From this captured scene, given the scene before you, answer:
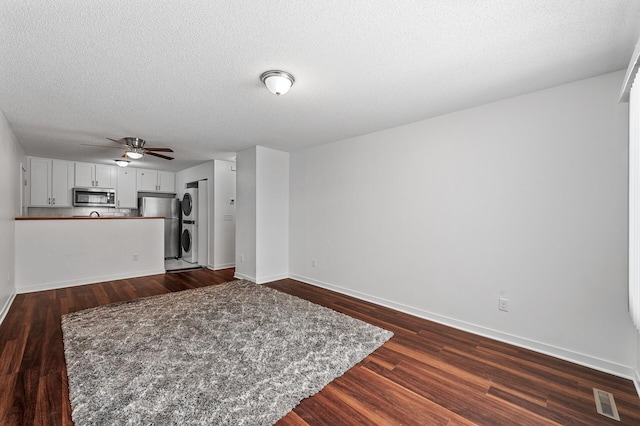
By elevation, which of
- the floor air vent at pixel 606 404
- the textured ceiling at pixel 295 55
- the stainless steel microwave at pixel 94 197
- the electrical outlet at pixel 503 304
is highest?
the textured ceiling at pixel 295 55

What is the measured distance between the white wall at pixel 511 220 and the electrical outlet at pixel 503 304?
0.04m

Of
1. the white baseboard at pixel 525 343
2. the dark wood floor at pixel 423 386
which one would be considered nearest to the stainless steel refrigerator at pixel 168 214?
the dark wood floor at pixel 423 386

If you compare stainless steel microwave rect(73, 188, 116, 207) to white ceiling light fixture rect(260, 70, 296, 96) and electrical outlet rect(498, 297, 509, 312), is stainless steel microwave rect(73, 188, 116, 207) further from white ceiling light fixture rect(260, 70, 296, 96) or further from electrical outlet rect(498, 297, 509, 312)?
electrical outlet rect(498, 297, 509, 312)

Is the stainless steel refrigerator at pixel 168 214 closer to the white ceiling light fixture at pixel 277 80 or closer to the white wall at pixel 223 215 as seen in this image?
the white wall at pixel 223 215

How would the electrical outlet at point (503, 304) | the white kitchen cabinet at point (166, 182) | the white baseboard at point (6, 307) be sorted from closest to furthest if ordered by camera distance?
1. the electrical outlet at point (503, 304)
2. the white baseboard at point (6, 307)
3. the white kitchen cabinet at point (166, 182)

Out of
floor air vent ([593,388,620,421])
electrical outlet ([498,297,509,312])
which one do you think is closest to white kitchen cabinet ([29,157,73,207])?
electrical outlet ([498,297,509,312])

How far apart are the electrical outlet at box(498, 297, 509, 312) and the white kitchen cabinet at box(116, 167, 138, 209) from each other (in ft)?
25.5

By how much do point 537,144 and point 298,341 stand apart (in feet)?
9.35

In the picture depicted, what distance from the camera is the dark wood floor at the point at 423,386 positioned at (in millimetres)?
1648

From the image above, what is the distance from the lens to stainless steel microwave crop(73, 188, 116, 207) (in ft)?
20.0

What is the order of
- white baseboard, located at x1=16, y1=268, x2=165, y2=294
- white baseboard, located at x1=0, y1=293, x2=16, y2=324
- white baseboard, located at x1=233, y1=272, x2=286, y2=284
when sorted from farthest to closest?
white baseboard, located at x1=233, y1=272, x2=286, y2=284 → white baseboard, located at x1=16, y1=268, x2=165, y2=294 → white baseboard, located at x1=0, y1=293, x2=16, y2=324

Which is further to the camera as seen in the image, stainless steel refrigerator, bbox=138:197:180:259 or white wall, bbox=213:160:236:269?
stainless steel refrigerator, bbox=138:197:180:259

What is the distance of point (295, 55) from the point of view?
195 cm

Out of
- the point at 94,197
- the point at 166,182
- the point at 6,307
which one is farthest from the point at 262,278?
the point at 94,197
